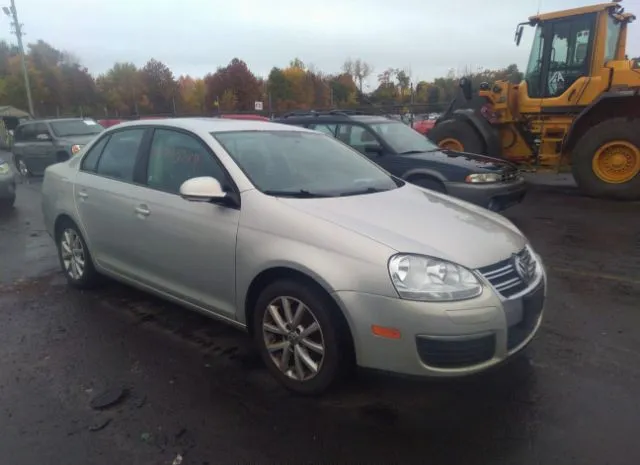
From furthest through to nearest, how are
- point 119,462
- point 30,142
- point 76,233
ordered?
point 30,142 < point 76,233 < point 119,462

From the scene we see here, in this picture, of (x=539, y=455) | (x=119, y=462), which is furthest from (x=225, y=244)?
(x=539, y=455)

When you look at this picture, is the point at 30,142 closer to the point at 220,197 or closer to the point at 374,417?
the point at 220,197

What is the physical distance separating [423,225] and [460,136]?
8.13 m

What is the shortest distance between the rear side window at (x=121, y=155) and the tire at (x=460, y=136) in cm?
762

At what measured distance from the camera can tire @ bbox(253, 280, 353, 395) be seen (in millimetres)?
2850

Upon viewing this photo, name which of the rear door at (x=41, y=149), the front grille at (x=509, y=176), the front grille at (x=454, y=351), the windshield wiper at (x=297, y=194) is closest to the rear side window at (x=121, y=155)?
the windshield wiper at (x=297, y=194)

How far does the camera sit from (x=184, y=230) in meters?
3.55

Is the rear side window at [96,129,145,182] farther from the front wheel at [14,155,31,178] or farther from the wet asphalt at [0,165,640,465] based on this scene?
the front wheel at [14,155,31,178]

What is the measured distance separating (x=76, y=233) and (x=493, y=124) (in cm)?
860

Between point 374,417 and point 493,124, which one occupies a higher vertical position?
point 493,124

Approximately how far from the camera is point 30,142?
14.0 meters

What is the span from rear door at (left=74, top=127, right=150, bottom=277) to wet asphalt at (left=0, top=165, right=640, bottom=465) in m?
0.50

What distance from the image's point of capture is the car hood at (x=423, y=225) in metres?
2.83

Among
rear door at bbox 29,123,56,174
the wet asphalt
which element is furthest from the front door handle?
rear door at bbox 29,123,56,174
